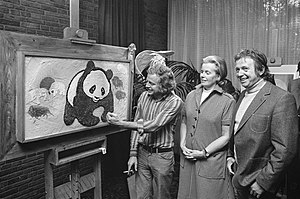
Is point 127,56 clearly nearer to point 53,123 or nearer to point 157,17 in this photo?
point 53,123

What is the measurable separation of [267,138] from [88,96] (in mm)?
1125

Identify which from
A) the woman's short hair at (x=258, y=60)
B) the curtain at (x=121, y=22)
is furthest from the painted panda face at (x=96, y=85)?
the curtain at (x=121, y=22)

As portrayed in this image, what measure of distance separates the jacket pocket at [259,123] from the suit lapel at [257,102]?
0.03 meters

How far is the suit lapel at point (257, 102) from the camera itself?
143cm

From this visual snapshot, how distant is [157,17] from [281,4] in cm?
195

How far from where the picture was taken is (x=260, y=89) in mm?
1479

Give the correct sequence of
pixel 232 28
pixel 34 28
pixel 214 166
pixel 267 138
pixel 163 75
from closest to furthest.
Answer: pixel 267 138 → pixel 214 166 → pixel 163 75 → pixel 34 28 → pixel 232 28

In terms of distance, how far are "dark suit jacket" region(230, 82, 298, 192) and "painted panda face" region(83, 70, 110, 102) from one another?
96 cm

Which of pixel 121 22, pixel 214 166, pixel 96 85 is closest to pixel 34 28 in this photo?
pixel 96 85

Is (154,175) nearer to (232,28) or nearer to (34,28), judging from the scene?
(34,28)

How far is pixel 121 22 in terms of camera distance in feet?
12.7

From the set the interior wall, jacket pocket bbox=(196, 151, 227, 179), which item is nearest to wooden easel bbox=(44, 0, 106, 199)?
jacket pocket bbox=(196, 151, 227, 179)

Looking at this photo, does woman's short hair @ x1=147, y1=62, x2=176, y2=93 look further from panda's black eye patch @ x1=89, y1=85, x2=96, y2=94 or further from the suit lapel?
the suit lapel

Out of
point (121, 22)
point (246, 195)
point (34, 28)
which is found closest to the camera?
point (246, 195)
